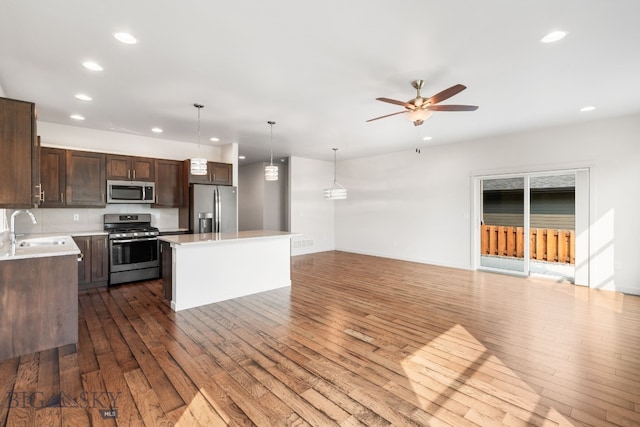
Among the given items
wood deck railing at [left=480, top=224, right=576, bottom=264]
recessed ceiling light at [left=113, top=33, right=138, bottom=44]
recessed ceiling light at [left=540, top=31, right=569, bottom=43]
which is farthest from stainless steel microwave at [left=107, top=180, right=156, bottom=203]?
wood deck railing at [left=480, top=224, right=576, bottom=264]

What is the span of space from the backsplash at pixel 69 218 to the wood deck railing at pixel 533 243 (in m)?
7.01

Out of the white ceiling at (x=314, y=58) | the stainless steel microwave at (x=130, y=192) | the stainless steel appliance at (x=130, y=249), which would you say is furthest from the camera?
the stainless steel microwave at (x=130, y=192)

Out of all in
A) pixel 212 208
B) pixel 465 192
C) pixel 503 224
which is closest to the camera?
pixel 212 208

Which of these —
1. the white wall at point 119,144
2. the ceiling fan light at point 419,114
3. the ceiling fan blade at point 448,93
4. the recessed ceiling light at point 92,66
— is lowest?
the ceiling fan light at point 419,114

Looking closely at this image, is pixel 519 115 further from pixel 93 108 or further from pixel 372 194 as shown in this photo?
pixel 93 108

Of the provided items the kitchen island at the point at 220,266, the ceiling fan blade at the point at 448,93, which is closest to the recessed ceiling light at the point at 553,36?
the ceiling fan blade at the point at 448,93

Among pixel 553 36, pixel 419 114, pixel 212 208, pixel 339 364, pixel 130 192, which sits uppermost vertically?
pixel 553 36

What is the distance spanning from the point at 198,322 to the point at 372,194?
595cm

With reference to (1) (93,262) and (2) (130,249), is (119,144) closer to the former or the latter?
(2) (130,249)

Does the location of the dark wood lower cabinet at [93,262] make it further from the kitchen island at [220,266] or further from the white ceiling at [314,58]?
the white ceiling at [314,58]

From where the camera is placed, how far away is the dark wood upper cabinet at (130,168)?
5277 millimetres

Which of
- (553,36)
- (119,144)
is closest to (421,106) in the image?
(553,36)

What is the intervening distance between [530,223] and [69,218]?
8.42 meters

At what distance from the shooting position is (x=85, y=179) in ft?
16.5
